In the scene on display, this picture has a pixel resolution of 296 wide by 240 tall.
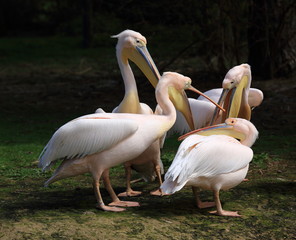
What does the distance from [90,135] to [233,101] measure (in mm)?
1619

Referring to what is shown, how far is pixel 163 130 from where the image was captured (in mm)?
4227

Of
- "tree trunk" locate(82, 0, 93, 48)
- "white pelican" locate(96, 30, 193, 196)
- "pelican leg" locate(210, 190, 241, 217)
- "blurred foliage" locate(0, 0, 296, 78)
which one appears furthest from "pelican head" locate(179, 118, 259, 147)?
"tree trunk" locate(82, 0, 93, 48)

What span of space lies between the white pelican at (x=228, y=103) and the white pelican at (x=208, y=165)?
39.8 inches

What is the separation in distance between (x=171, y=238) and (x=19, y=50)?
475 inches

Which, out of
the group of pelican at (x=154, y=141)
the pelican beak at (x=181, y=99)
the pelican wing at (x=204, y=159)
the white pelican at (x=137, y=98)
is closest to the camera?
the pelican wing at (x=204, y=159)

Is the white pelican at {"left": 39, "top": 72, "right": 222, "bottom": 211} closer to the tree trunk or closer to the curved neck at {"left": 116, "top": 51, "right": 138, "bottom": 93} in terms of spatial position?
the curved neck at {"left": 116, "top": 51, "right": 138, "bottom": 93}

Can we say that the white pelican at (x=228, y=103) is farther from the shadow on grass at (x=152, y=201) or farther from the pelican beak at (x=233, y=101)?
the shadow on grass at (x=152, y=201)

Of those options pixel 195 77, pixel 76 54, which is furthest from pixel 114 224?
pixel 76 54

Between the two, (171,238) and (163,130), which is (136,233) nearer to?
(171,238)

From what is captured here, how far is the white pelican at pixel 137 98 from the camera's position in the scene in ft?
15.4

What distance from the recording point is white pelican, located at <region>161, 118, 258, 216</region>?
12.6 ft

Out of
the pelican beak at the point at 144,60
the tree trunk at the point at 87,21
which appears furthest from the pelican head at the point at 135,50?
the tree trunk at the point at 87,21

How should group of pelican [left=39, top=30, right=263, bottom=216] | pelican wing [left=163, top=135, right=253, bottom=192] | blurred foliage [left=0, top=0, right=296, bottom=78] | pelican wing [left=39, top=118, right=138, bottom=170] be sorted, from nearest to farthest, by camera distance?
pelican wing [left=163, top=135, right=253, bottom=192]
group of pelican [left=39, top=30, right=263, bottom=216]
pelican wing [left=39, top=118, right=138, bottom=170]
blurred foliage [left=0, top=0, right=296, bottom=78]

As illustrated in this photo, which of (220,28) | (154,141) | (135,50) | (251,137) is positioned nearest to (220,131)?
(251,137)
